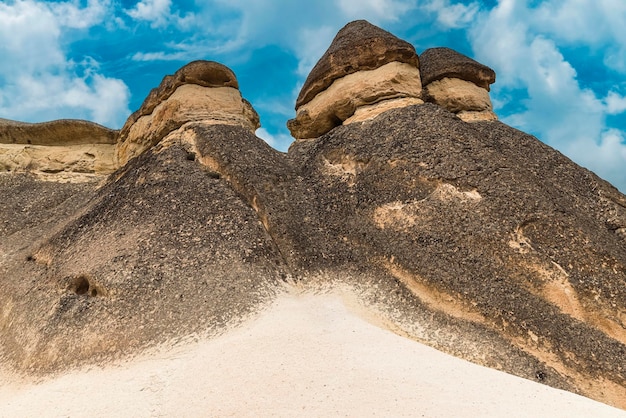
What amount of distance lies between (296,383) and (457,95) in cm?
990

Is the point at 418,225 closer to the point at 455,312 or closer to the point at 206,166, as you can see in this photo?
the point at 455,312

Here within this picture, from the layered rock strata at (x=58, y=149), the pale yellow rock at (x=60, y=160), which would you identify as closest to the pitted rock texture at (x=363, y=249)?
the pale yellow rock at (x=60, y=160)

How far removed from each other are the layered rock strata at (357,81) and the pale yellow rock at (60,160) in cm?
606

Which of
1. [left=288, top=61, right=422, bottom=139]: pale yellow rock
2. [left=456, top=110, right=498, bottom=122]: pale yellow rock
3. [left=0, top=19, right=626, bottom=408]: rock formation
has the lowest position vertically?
[left=0, top=19, right=626, bottom=408]: rock formation

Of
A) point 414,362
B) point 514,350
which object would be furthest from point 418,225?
point 414,362

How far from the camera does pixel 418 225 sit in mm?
8953

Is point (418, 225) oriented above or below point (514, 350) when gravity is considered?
above

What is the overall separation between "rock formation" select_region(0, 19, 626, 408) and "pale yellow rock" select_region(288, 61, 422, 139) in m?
1.15

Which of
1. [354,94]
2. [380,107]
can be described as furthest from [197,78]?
[380,107]

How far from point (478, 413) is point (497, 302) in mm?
2926

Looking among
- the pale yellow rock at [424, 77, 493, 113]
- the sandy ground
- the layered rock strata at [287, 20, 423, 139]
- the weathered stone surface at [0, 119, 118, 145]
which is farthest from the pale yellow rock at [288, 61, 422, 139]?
the sandy ground

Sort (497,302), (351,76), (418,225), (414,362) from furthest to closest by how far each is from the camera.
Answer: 1. (351,76)
2. (418,225)
3. (497,302)
4. (414,362)

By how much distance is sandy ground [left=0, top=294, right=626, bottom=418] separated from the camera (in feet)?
17.2

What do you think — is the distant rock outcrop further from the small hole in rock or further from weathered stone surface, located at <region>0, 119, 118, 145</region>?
the small hole in rock
